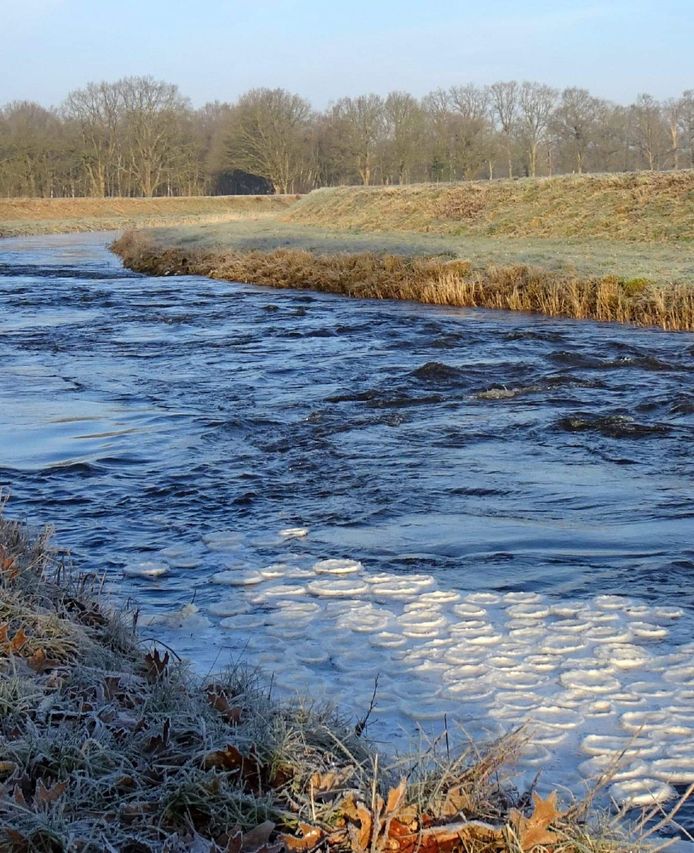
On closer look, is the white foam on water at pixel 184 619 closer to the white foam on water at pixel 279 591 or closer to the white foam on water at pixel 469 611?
the white foam on water at pixel 279 591

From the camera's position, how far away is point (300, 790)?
11.0ft

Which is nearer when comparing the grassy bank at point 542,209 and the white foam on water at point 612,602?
the white foam on water at point 612,602

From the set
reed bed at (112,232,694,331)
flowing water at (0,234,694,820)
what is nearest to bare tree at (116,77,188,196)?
reed bed at (112,232,694,331)

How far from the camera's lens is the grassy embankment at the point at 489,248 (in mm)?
19281

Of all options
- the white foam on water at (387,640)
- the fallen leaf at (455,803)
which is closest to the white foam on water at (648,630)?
the white foam on water at (387,640)

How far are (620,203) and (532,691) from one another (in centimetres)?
3132

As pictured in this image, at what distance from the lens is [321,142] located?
Result: 100438mm

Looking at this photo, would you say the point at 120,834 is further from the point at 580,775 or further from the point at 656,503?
the point at 656,503

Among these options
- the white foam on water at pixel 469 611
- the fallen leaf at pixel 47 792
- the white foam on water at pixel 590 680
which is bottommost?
the white foam on water at pixel 590 680

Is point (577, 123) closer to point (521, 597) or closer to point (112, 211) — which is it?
point (112, 211)

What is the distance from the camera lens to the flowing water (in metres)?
5.00

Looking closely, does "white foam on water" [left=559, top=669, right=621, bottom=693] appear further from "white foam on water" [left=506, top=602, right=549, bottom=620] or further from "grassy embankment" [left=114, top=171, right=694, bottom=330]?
"grassy embankment" [left=114, top=171, right=694, bottom=330]

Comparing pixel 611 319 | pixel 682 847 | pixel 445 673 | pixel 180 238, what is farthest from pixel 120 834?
pixel 180 238

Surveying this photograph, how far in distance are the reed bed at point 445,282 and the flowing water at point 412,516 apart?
1.80 meters
